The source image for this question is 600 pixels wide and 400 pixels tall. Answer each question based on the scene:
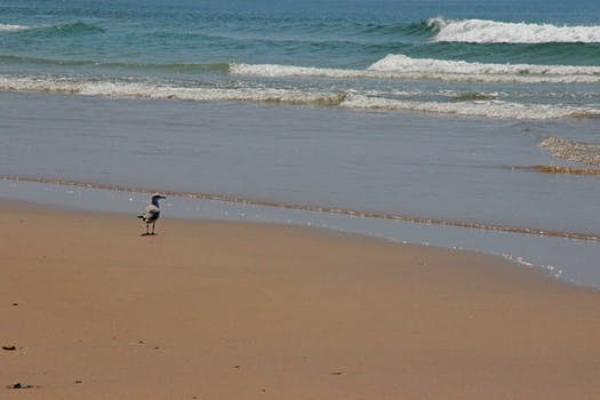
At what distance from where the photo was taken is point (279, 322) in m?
6.77

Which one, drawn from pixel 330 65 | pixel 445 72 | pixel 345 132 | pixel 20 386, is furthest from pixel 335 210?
pixel 330 65

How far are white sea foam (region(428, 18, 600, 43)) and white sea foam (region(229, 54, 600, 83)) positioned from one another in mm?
7778

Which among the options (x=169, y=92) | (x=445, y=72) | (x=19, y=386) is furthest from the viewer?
(x=445, y=72)

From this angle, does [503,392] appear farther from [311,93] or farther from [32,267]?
[311,93]

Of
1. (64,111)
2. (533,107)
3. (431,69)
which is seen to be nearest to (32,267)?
(64,111)

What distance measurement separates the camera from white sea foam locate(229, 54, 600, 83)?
97.9ft

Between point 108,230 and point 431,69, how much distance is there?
2517 cm

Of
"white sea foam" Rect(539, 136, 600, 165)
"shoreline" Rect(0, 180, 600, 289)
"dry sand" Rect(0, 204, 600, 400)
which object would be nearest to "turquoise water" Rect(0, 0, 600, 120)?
"white sea foam" Rect(539, 136, 600, 165)

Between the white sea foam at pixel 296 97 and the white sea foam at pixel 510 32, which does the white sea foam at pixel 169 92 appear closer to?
the white sea foam at pixel 296 97

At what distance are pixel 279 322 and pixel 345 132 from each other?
10.8 meters

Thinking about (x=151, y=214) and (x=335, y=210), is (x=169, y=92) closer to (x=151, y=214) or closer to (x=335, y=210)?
(x=335, y=210)

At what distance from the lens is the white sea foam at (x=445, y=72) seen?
29.8m

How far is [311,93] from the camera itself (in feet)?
78.7

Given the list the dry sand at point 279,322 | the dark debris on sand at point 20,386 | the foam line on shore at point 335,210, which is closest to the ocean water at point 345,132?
the foam line on shore at point 335,210
